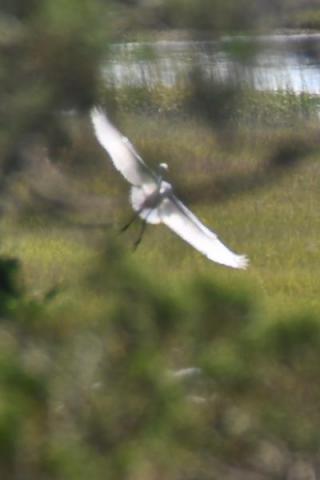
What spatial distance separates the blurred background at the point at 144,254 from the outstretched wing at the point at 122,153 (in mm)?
22

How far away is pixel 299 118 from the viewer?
2.64 m

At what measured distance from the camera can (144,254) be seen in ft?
9.17

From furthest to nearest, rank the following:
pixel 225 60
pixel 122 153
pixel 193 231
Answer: pixel 193 231, pixel 122 153, pixel 225 60

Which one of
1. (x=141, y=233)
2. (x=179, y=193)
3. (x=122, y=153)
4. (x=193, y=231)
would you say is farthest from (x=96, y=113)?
(x=193, y=231)

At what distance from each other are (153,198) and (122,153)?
0.28 meters

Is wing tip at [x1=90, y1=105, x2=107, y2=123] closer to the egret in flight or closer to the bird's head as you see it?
the egret in flight

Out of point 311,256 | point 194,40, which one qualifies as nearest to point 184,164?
point 194,40

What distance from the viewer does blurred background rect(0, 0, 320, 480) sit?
7.23 feet

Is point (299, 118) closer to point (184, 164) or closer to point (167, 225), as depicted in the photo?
point (184, 164)

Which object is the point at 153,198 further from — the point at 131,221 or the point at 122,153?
the point at 122,153

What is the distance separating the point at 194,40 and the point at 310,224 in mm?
2792

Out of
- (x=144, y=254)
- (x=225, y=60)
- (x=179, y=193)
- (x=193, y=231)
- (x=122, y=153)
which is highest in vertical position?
(x=225, y=60)

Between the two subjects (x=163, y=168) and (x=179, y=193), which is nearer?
(x=163, y=168)

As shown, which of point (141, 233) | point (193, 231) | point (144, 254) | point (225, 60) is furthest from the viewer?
point (193, 231)
